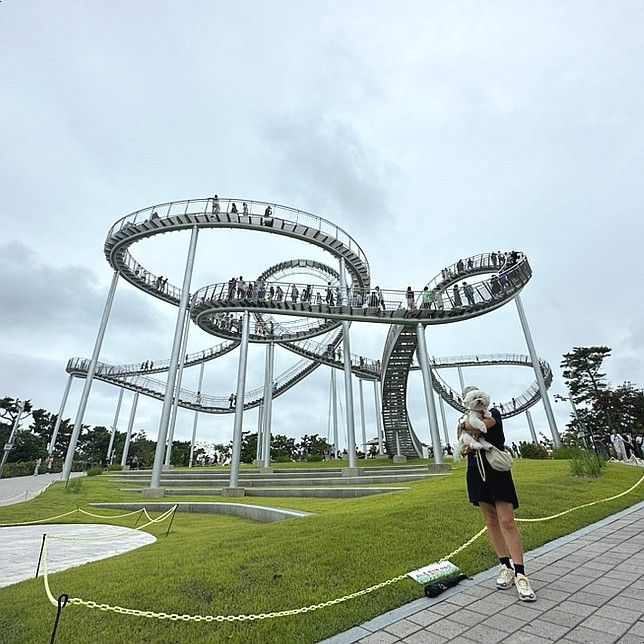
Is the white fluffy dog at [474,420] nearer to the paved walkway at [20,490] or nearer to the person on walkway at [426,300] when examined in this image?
the person on walkway at [426,300]

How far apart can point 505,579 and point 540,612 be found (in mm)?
562

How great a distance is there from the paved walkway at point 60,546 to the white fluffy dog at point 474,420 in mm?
5617

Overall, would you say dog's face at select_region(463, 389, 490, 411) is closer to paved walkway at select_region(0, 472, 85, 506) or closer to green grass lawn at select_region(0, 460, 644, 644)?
green grass lawn at select_region(0, 460, 644, 644)

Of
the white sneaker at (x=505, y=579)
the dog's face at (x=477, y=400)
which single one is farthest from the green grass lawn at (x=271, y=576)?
the dog's face at (x=477, y=400)

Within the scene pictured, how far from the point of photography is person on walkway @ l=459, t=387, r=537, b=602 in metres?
3.69

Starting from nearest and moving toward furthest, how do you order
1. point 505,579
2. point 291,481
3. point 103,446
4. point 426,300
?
1. point 505,579
2. point 291,481
3. point 426,300
4. point 103,446

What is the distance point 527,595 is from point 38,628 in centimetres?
432

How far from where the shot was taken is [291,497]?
560 inches

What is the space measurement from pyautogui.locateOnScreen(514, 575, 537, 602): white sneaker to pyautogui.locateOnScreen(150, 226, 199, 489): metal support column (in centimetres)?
1545

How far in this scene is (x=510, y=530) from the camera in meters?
3.75

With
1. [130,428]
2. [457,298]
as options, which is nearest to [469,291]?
[457,298]

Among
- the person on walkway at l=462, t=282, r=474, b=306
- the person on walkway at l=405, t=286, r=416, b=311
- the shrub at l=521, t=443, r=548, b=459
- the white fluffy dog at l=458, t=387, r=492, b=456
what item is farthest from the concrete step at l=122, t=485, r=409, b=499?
the shrub at l=521, t=443, r=548, b=459

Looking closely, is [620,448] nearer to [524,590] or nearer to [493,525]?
[493,525]

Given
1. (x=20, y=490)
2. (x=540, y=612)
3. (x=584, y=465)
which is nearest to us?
(x=540, y=612)
